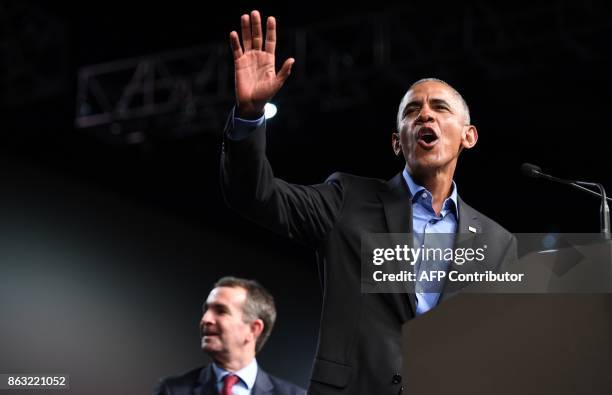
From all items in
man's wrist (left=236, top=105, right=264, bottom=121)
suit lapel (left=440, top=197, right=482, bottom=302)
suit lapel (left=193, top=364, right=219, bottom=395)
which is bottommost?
suit lapel (left=193, top=364, right=219, bottom=395)

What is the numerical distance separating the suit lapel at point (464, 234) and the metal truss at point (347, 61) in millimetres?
3150

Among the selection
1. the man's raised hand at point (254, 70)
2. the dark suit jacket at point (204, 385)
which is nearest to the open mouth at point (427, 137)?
the man's raised hand at point (254, 70)

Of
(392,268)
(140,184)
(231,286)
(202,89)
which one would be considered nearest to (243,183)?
(392,268)

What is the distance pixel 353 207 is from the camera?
5.64 ft

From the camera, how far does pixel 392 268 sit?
1.58 metres

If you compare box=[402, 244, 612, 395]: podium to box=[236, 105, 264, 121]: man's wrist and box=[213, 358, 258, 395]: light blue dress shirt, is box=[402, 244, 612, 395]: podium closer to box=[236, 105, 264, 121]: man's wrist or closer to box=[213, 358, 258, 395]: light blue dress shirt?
box=[236, 105, 264, 121]: man's wrist

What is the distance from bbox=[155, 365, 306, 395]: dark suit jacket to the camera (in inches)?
126

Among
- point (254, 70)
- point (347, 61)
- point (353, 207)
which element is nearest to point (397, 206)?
point (353, 207)

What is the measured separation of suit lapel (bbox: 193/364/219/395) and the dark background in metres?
2.38

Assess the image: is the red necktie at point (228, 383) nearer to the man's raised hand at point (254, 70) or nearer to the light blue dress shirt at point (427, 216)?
the light blue dress shirt at point (427, 216)

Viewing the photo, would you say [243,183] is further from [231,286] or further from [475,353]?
[231,286]

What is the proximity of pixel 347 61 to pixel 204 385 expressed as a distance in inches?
106

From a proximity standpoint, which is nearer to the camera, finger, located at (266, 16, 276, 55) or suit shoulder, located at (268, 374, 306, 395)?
finger, located at (266, 16, 276, 55)

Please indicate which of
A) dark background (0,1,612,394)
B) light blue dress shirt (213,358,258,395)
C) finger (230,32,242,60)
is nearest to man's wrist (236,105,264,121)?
finger (230,32,242,60)
